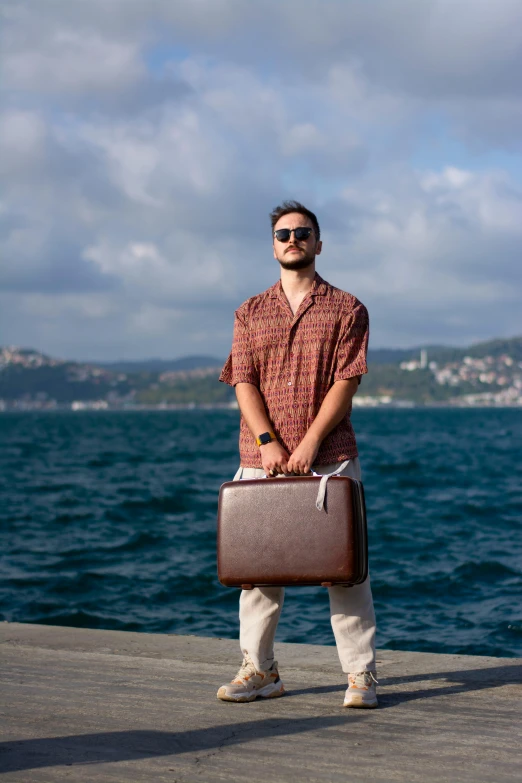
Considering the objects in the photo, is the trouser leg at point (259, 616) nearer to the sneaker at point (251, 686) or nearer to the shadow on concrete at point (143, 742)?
the sneaker at point (251, 686)

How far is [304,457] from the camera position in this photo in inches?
166

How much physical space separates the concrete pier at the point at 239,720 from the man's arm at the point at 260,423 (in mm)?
983

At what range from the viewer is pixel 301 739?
3697 mm

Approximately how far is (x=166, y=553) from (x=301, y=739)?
10.8 meters

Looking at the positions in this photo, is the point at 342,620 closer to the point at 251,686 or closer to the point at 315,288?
the point at 251,686

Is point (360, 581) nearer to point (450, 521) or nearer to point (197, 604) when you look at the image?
point (197, 604)

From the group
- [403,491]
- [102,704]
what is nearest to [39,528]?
[403,491]

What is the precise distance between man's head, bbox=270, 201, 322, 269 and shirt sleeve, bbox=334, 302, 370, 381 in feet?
1.05

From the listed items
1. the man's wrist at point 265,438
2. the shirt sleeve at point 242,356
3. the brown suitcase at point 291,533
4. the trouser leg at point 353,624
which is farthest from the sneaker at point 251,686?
the shirt sleeve at point 242,356

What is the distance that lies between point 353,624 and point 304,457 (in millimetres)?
740

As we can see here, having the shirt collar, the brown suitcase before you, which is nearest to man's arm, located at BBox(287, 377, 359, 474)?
the brown suitcase

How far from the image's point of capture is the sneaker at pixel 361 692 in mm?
4152

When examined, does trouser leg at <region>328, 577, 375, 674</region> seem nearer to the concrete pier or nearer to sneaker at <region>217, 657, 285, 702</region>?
the concrete pier

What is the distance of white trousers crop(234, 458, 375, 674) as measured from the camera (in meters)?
4.32
